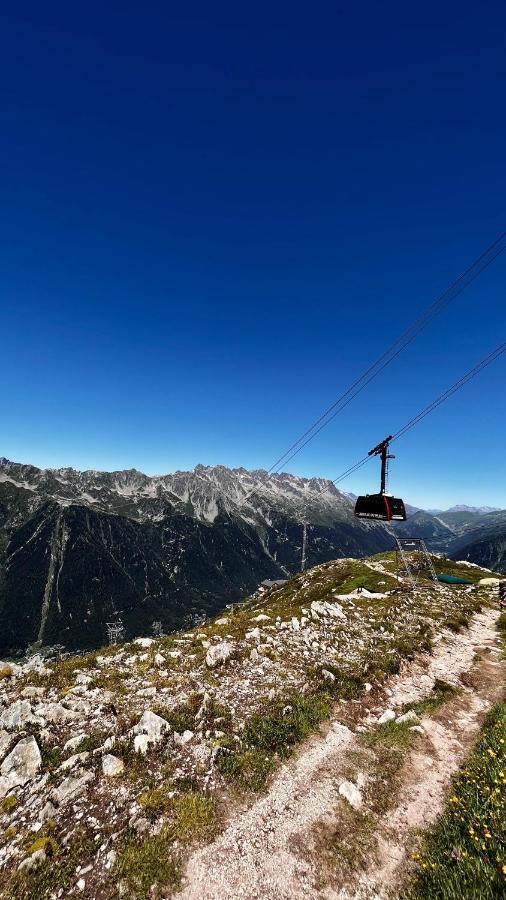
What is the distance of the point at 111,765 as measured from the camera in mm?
10148

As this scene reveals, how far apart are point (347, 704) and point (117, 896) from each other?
10051 millimetres

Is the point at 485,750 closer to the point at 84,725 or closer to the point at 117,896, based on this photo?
the point at 117,896

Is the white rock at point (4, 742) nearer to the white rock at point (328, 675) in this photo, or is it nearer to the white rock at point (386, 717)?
the white rock at point (328, 675)

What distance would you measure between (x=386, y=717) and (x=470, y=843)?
5875 millimetres

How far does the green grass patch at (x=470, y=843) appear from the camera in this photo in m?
7.14

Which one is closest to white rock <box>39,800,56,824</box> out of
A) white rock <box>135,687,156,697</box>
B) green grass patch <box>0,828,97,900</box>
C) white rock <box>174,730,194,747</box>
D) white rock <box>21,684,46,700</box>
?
green grass patch <box>0,828,97,900</box>

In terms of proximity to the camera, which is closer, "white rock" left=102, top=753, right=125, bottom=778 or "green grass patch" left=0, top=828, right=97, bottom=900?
"green grass patch" left=0, top=828, right=97, bottom=900

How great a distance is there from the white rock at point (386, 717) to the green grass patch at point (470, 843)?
116 inches

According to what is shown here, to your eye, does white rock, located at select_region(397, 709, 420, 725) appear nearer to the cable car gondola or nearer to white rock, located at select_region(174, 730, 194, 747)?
white rock, located at select_region(174, 730, 194, 747)

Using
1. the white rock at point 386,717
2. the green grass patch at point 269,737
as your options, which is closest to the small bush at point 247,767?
the green grass patch at point 269,737

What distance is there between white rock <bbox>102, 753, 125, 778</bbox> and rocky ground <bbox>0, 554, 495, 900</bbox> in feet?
0.11

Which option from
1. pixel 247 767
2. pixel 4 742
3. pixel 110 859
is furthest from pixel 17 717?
pixel 247 767

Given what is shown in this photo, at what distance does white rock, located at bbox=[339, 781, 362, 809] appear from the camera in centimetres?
982

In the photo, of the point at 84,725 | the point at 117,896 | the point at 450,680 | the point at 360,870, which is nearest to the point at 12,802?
the point at 84,725
